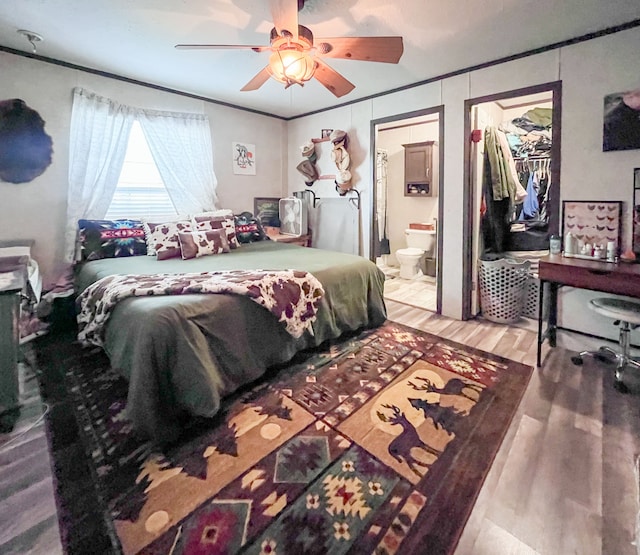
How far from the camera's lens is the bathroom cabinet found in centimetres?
494

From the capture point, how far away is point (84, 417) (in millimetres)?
1816

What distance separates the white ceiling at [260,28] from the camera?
2.10 m

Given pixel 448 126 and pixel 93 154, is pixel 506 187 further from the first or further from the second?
pixel 93 154

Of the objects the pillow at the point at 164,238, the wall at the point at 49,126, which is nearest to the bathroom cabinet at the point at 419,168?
the wall at the point at 49,126

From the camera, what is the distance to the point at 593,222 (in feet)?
8.32

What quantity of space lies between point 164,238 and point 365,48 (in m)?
2.29

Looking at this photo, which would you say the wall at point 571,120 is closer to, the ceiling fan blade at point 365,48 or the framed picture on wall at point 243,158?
the ceiling fan blade at point 365,48

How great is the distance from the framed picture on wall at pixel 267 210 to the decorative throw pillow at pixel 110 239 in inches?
67.7

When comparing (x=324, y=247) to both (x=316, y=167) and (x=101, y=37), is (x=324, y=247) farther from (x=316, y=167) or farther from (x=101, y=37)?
(x=101, y=37)

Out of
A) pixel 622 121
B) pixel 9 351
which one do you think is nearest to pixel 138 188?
pixel 9 351

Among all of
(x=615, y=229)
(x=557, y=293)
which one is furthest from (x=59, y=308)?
(x=615, y=229)

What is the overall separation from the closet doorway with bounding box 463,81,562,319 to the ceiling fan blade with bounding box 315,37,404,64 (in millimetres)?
1521

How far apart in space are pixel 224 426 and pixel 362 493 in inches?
31.6

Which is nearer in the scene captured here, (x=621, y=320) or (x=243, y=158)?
(x=621, y=320)
